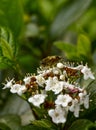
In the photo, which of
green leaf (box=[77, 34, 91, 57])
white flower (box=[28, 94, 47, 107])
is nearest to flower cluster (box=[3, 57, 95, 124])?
white flower (box=[28, 94, 47, 107])

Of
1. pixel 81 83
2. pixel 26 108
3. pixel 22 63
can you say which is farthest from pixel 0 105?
pixel 81 83

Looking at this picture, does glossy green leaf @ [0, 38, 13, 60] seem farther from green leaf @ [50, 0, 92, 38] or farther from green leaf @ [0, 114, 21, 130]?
green leaf @ [50, 0, 92, 38]

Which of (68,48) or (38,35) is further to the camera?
(38,35)

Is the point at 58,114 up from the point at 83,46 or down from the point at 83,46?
down

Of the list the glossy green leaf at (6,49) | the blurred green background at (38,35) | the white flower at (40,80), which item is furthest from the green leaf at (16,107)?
the white flower at (40,80)

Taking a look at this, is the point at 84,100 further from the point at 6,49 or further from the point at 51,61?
the point at 6,49

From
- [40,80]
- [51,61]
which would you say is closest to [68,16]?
[51,61]
